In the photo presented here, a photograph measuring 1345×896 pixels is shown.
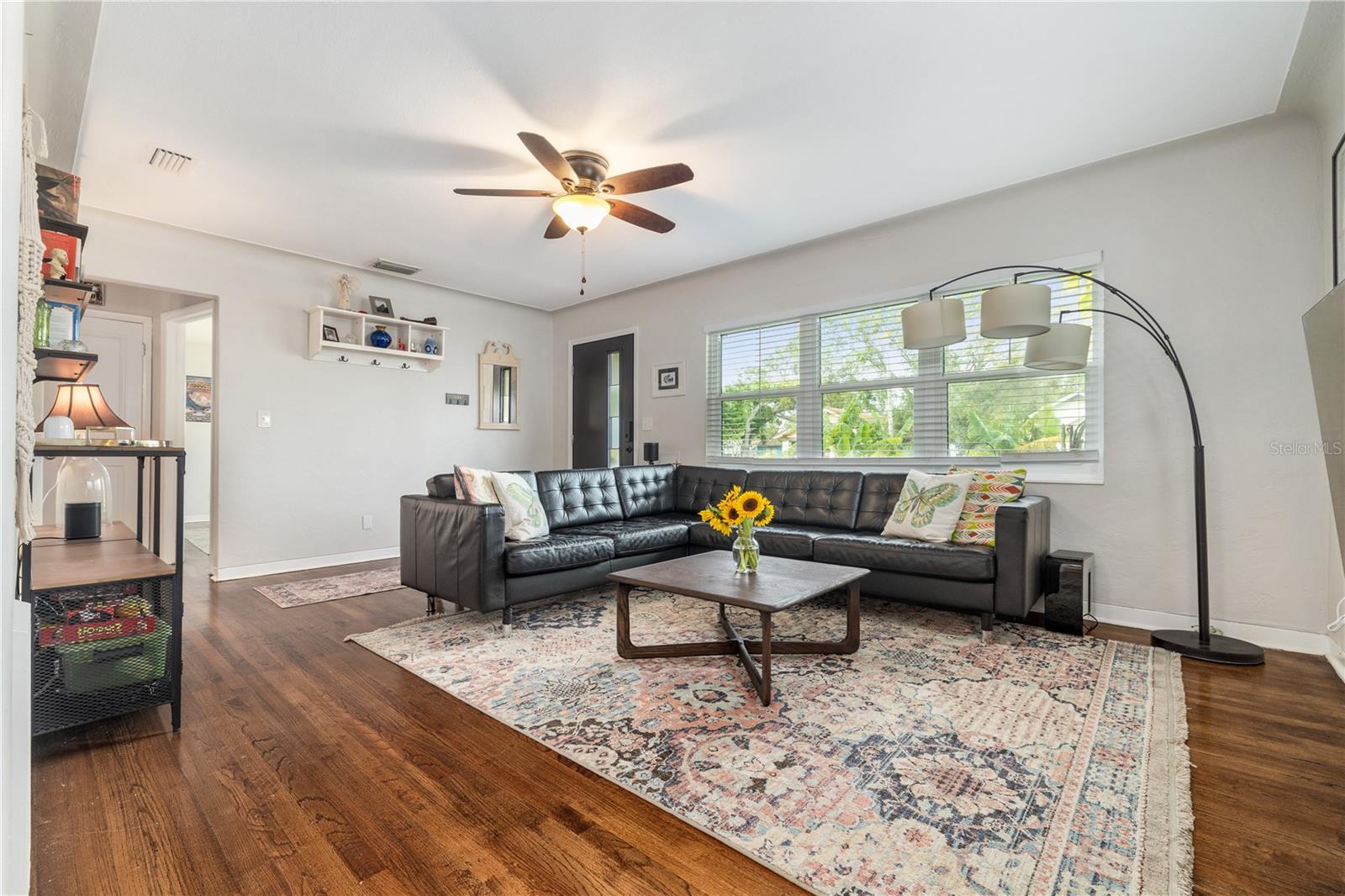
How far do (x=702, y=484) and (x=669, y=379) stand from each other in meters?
1.29

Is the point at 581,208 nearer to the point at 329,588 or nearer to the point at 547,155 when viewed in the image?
the point at 547,155

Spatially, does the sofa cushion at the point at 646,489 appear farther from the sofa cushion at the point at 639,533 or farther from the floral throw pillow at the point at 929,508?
the floral throw pillow at the point at 929,508

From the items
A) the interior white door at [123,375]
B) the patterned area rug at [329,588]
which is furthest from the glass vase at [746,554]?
the interior white door at [123,375]

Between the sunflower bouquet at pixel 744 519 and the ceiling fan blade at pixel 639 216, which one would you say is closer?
the sunflower bouquet at pixel 744 519

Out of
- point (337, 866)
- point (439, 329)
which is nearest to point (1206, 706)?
point (337, 866)

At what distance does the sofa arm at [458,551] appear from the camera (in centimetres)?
317

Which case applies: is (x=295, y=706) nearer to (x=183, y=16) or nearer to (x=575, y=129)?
(x=183, y=16)

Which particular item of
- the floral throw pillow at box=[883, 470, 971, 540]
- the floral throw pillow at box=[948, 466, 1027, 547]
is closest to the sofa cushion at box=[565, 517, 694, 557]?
the floral throw pillow at box=[883, 470, 971, 540]

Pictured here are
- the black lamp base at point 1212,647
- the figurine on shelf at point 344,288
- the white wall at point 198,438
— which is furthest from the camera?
the white wall at point 198,438

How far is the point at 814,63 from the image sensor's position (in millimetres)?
2514

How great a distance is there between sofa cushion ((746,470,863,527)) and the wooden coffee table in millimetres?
1239

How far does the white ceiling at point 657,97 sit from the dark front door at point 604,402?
235 cm

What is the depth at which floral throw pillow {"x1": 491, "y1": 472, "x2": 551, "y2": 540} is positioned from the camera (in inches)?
137

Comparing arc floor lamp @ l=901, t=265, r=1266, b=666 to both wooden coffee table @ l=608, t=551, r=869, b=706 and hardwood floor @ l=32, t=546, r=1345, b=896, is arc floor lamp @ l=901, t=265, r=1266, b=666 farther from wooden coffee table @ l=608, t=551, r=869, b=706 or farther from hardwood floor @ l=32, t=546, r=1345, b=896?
wooden coffee table @ l=608, t=551, r=869, b=706
